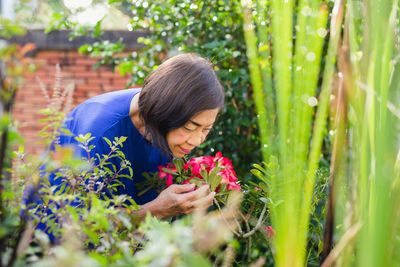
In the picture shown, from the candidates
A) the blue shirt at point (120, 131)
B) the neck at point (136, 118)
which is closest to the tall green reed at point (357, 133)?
the blue shirt at point (120, 131)

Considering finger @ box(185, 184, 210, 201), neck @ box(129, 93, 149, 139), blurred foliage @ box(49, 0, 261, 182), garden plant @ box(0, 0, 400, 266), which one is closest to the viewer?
garden plant @ box(0, 0, 400, 266)

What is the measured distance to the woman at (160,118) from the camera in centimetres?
149

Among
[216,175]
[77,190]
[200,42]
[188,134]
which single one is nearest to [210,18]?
[200,42]

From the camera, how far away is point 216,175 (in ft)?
3.96

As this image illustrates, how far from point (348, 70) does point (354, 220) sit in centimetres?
26

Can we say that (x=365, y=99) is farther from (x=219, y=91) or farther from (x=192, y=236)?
(x=219, y=91)

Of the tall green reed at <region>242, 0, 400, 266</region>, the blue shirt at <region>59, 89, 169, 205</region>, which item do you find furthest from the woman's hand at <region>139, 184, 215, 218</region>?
the tall green reed at <region>242, 0, 400, 266</region>

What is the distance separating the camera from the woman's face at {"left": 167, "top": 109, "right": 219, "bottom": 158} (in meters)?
1.51

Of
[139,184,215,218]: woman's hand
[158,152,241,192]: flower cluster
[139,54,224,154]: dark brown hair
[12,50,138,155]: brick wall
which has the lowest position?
[12,50,138,155]: brick wall

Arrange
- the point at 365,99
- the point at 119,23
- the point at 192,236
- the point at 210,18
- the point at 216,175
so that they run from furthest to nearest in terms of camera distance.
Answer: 1. the point at 119,23
2. the point at 210,18
3. the point at 216,175
4. the point at 365,99
5. the point at 192,236

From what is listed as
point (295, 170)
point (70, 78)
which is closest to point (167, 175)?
point (295, 170)

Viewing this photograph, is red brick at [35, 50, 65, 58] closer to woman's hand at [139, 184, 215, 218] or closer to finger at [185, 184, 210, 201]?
woman's hand at [139, 184, 215, 218]

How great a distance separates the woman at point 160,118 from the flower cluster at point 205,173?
116 millimetres

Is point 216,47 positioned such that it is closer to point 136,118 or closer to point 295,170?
point 136,118
